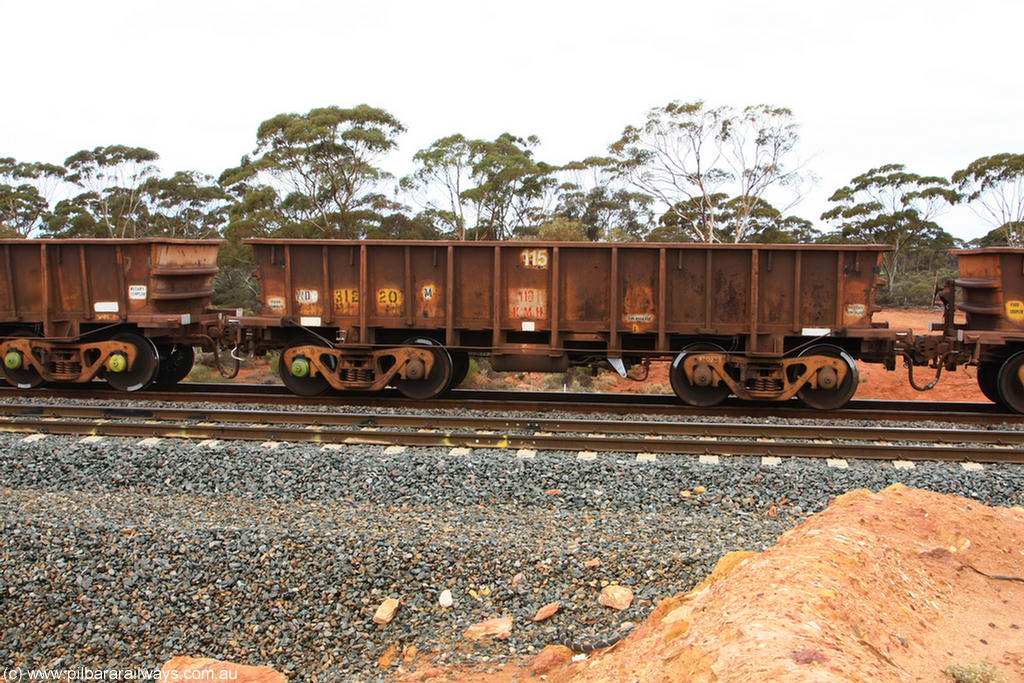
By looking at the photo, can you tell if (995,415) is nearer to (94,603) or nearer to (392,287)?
(392,287)

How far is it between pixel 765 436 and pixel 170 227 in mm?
41333

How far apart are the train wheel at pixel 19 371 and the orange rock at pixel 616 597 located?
1028cm

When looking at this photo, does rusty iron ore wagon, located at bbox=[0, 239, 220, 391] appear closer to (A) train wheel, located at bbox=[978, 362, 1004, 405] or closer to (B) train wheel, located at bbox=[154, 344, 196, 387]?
(B) train wheel, located at bbox=[154, 344, 196, 387]

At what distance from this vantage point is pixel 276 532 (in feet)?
20.2

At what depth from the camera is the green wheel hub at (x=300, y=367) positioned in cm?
1116

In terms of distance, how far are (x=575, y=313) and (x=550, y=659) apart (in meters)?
6.62

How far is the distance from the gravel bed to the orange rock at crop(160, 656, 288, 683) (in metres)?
0.29

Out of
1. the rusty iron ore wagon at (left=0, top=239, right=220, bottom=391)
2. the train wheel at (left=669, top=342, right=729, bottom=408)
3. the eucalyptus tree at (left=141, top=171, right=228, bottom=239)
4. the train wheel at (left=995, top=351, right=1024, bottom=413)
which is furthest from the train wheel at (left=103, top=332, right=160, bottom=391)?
the eucalyptus tree at (left=141, top=171, right=228, bottom=239)

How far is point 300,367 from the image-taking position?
11164 millimetres

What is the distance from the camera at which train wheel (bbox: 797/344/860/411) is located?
1035cm

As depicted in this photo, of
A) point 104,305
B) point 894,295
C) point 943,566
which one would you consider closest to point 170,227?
point 104,305

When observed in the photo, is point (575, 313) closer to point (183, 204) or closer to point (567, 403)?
point (567, 403)

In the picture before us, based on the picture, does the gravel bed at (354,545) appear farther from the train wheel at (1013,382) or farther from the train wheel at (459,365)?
the train wheel at (459,365)

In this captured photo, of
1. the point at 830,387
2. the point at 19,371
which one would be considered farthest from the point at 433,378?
the point at 19,371
